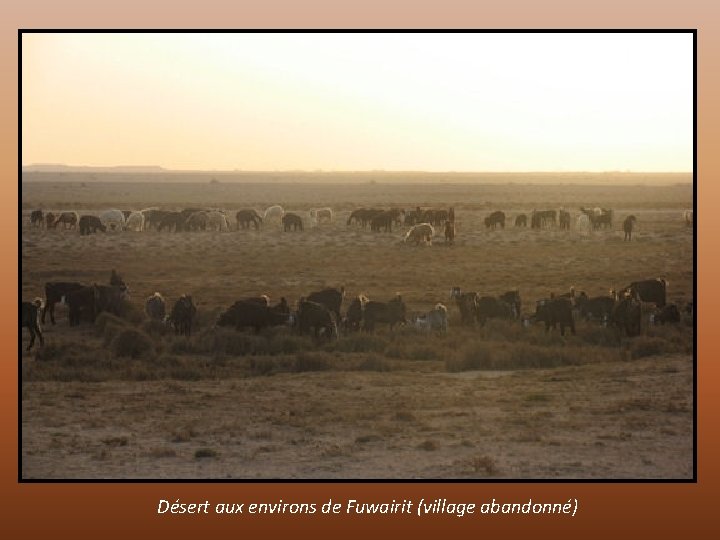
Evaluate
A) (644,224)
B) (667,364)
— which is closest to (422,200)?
(644,224)

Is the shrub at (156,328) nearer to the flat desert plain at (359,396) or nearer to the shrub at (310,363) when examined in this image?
the flat desert plain at (359,396)

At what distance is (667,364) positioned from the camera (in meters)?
18.3

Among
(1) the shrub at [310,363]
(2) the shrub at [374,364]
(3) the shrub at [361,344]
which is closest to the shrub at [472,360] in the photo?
(2) the shrub at [374,364]

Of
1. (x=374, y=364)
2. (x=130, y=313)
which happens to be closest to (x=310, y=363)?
(x=374, y=364)

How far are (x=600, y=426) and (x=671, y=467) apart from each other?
5.94ft

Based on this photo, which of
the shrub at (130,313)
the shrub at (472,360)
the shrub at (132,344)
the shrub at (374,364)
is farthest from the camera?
the shrub at (130,313)

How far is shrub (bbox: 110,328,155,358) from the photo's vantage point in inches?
747

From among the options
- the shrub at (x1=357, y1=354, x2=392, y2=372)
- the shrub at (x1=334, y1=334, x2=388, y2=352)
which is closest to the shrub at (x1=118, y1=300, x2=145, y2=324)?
the shrub at (x1=334, y1=334, x2=388, y2=352)

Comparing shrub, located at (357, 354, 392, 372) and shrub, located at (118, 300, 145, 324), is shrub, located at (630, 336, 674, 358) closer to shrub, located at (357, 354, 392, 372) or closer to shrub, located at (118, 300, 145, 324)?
shrub, located at (357, 354, 392, 372)

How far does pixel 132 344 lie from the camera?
19.0 m

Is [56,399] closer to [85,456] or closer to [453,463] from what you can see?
[85,456]

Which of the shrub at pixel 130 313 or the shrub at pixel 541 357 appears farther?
the shrub at pixel 130 313

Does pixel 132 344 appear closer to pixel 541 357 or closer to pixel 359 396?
pixel 359 396

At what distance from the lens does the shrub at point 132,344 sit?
62.3 ft
